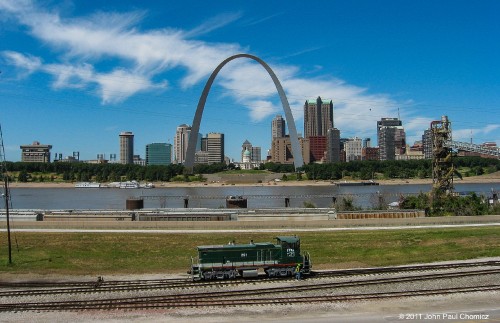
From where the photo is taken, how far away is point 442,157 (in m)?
52.5

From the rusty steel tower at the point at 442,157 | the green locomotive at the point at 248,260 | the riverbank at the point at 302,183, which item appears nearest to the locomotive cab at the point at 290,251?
the green locomotive at the point at 248,260

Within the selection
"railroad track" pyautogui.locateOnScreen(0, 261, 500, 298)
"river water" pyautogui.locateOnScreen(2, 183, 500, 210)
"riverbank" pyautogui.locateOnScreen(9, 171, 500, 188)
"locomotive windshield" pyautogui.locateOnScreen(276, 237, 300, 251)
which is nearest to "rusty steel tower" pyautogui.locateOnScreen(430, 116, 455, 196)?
"river water" pyautogui.locateOnScreen(2, 183, 500, 210)

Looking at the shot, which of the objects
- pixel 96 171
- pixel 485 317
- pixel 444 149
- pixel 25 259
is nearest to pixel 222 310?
pixel 485 317

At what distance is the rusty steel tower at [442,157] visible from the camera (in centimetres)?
5131

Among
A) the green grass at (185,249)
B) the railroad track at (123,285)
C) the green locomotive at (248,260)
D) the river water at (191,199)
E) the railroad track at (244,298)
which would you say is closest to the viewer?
the railroad track at (244,298)

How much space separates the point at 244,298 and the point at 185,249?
11774 millimetres

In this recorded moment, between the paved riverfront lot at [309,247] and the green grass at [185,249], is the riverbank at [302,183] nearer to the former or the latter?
the paved riverfront lot at [309,247]

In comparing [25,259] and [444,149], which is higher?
[444,149]

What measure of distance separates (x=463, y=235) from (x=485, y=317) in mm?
18708

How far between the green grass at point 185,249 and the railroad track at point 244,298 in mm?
5319

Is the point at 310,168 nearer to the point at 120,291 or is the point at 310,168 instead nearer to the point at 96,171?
the point at 96,171

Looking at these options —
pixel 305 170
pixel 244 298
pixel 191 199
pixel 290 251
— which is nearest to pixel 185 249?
pixel 290 251

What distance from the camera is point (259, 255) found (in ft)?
70.7

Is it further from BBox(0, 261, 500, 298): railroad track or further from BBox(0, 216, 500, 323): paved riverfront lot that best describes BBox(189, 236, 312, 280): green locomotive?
BBox(0, 216, 500, 323): paved riverfront lot
